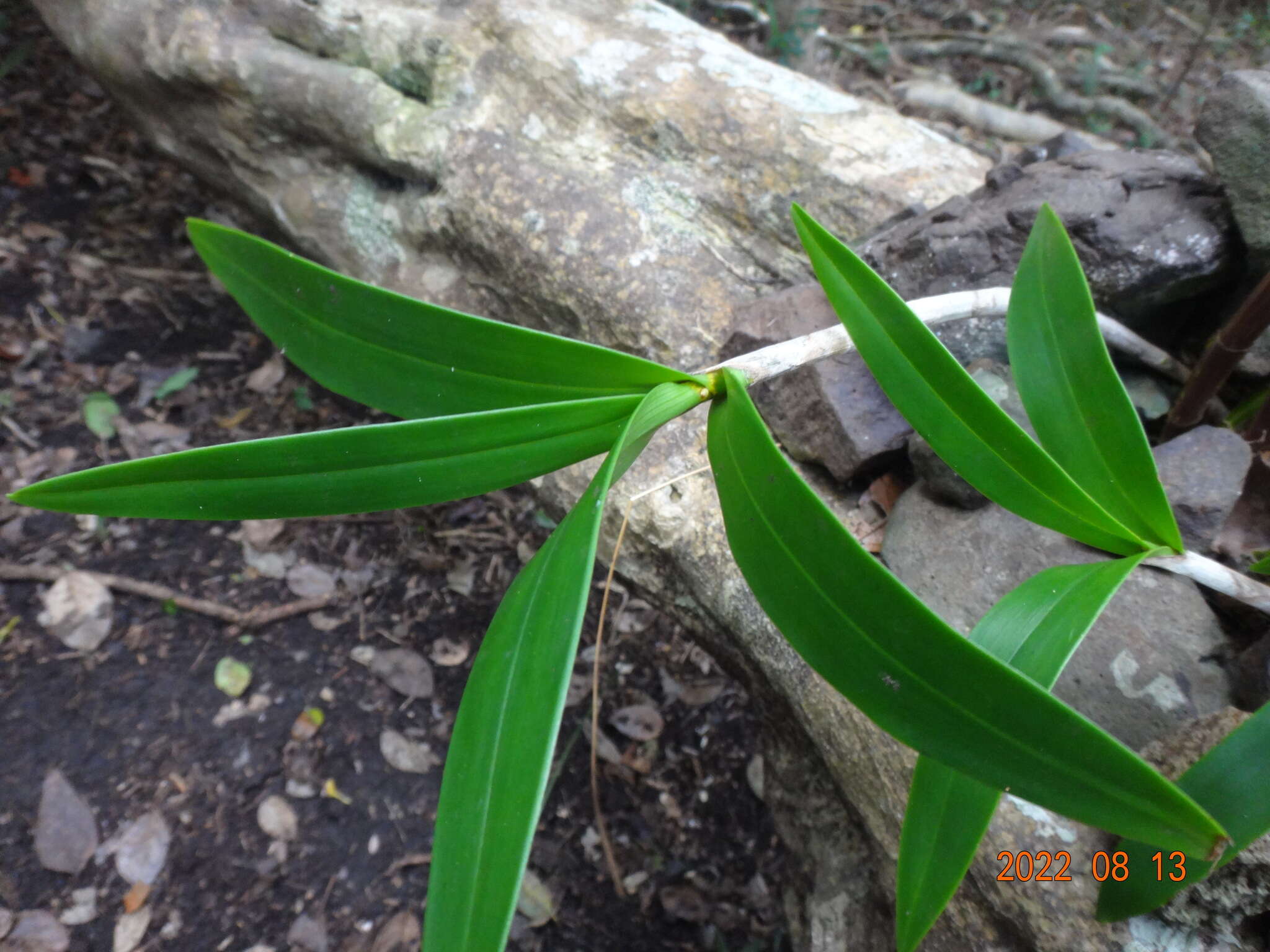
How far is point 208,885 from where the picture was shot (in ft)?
3.96

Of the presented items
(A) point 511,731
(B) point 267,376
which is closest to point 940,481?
(A) point 511,731

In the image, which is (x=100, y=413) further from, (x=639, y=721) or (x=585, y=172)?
(x=639, y=721)

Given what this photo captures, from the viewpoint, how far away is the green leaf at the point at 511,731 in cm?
49

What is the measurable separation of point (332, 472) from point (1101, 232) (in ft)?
3.15

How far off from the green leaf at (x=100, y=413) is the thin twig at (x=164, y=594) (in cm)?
34

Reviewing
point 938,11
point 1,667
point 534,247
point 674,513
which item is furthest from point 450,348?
point 938,11

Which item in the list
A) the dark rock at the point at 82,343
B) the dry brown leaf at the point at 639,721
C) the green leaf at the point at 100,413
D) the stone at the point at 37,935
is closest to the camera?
the stone at the point at 37,935

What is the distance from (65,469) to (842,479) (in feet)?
5.04

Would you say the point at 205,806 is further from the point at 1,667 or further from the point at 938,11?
the point at 938,11

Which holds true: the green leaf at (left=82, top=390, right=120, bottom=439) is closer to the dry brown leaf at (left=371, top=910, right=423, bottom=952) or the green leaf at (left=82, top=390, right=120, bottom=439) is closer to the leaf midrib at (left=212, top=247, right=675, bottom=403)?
the dry brown leaf at (left=371, top=910, right=423, bottom=952)

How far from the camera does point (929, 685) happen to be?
0.47 metres

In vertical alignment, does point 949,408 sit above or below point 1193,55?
below

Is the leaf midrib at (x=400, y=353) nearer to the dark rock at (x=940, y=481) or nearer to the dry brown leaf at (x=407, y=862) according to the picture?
the dark rock at (x=940, y=481)

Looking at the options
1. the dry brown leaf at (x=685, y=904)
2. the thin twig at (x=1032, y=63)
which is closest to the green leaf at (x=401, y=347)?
the dry brown leaf at (x=685, y=904)
